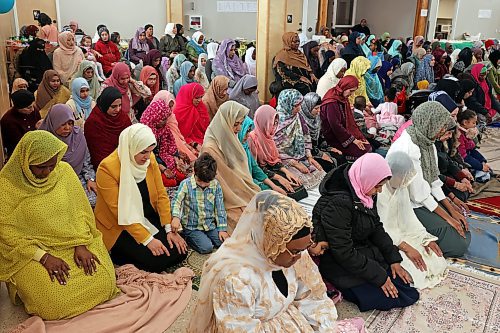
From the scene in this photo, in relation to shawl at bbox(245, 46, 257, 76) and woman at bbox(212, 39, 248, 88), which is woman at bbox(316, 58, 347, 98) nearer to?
woman at bbox(212, 39, 248, 88)

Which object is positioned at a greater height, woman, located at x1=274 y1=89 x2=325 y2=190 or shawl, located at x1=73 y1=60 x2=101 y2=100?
shawl, located at x1=73 y1=60 x2=101 y2=100

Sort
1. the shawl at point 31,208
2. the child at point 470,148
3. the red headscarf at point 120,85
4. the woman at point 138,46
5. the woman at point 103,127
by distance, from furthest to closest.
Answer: the woman at point 138,46
the red headscarf at point 120,85
the child at point 470,148
the woman at point 103,127
the shawl at point 31,208

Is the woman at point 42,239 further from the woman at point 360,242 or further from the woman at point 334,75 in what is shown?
the woman at point 334,75

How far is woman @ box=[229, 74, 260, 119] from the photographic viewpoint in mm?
5254

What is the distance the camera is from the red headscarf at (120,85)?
4668 millimetres

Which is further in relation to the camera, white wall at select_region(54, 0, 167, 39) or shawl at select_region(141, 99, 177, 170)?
white wall at select_region(54, 0, 167, 39)

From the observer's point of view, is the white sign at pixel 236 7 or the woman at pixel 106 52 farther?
the white sign at pixel 236 7

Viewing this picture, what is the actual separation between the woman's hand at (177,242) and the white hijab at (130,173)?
7.7 inches

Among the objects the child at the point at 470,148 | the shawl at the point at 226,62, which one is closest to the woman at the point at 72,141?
the child at the point at 470,148

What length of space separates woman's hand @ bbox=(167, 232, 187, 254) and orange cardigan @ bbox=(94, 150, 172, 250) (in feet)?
0.32

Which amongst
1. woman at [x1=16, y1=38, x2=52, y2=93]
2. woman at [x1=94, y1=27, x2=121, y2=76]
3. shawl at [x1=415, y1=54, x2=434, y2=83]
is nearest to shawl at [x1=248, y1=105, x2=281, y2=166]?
woman at [x1=16, y1=38, x2=52, y2=93]

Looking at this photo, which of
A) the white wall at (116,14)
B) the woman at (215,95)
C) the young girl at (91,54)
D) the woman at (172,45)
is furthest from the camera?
the white wall at (116,14)

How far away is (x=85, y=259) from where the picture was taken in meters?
2.31

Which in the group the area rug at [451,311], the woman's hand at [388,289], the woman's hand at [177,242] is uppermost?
the woman's hand at [177,242]
